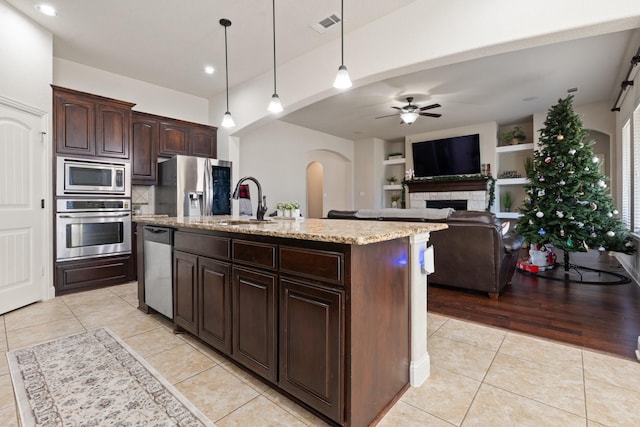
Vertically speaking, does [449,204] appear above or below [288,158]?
below

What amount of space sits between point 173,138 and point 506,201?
24.7 feet

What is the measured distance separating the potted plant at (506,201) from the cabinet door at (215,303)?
7739 mm

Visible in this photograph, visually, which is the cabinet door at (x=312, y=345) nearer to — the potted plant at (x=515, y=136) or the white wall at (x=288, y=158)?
the white wall at (x=288, y=158)

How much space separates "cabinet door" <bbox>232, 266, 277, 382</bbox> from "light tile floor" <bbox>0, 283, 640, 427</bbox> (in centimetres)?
17

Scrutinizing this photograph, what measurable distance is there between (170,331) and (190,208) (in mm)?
2281

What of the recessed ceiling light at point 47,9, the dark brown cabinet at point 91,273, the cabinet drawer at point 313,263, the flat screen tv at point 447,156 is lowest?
the dark brown cabinet at point 91,273

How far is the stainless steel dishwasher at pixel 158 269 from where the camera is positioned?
250cm

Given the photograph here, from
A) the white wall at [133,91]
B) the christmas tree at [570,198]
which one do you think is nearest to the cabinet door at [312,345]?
the christmas tree at [570,198]

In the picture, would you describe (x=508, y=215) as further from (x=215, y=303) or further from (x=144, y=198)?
(x=144, y=198)

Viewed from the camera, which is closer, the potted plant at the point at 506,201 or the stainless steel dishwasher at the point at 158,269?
→ the stainless steel dishwasher at the point at 158,269

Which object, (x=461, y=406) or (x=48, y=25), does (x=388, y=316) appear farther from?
(x=48, y=25)

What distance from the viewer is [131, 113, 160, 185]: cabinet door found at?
4316 mm

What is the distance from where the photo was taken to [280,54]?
3973 millimetres

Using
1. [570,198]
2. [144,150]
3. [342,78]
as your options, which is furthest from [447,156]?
[144,150]
